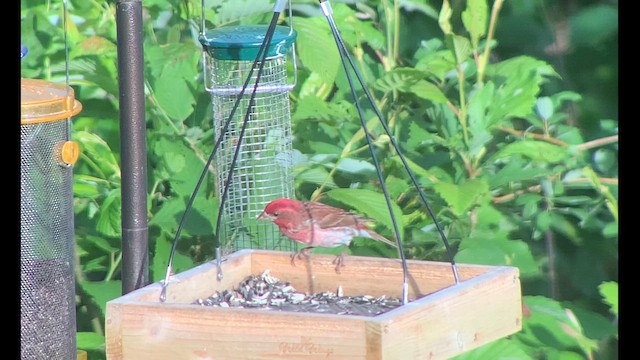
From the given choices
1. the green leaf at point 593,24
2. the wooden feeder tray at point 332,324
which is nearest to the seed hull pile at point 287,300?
the wooden feeder tray at point 332,324

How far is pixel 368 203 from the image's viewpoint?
12.0 ft

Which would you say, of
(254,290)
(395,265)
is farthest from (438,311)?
(254,290)

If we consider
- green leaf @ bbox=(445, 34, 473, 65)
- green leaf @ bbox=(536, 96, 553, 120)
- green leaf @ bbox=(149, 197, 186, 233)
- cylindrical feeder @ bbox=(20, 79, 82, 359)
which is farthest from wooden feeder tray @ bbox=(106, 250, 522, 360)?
green leaf @ bbox=(536, 96, 553, 120)

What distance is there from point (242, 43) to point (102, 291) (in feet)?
3.89

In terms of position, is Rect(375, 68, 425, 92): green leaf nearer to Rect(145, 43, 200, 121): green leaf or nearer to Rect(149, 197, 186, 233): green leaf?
Rect(145, 43, 200, 121): green leaf

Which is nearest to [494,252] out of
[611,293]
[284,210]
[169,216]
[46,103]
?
[611,293]

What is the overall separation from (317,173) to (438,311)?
1344 millimetres

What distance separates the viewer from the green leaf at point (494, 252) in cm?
373

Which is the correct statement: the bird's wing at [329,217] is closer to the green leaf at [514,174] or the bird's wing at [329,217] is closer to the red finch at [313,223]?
the red finch at [313,223]

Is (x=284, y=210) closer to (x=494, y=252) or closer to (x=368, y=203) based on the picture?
(x=368, y=203)

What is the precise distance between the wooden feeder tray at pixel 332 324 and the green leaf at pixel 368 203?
1.68 ft

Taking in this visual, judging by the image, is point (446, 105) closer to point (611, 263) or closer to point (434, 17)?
point (434, 17)

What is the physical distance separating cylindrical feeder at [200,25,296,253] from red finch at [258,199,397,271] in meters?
0.43

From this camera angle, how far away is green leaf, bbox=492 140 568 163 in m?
3.78
